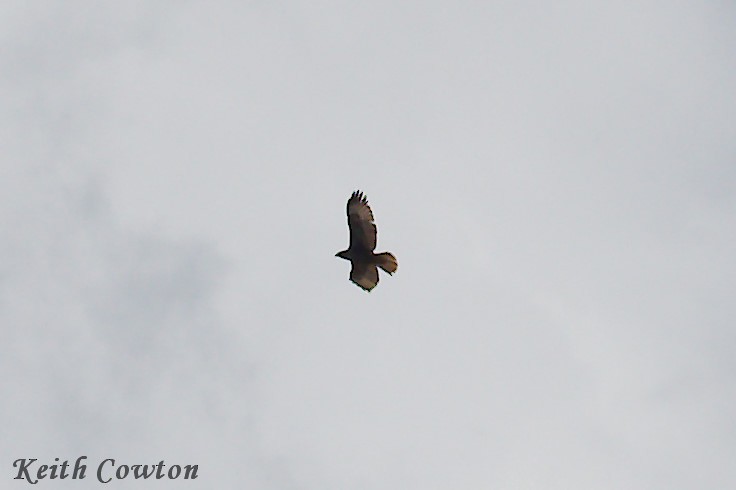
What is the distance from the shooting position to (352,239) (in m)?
51.6

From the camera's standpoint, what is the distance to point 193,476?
208 ft

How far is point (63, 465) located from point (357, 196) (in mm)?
28538

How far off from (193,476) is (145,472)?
4157mm

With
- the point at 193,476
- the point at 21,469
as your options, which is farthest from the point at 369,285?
the point at 21,469

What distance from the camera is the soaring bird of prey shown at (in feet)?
168

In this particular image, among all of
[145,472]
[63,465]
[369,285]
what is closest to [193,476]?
[145,472]

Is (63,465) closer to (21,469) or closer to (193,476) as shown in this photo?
(21,469)

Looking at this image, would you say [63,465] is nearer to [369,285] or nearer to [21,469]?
[21,469]

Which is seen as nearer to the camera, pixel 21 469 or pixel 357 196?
pixel 357 196

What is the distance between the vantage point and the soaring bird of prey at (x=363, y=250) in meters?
51.1

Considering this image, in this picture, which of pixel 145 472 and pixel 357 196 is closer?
pixel 357 196

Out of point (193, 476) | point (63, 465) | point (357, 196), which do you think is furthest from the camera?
point (63, 465)

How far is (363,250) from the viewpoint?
51750 millimetres

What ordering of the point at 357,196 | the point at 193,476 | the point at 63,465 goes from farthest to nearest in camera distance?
the point at 63,465 < the point at 193,476 < the point at 357,196
